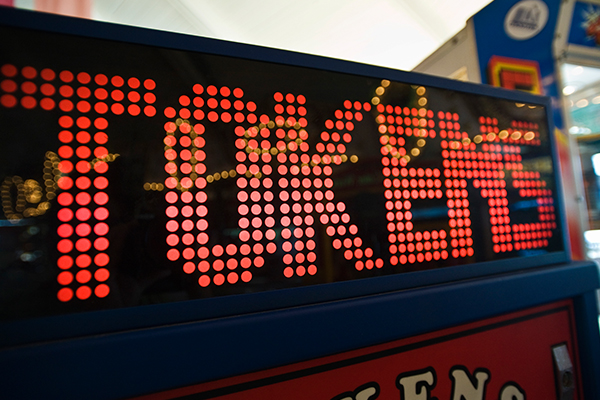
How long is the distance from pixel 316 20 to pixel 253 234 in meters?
2.44

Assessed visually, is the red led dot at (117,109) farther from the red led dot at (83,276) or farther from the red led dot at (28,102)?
the red led dot at (83,276)

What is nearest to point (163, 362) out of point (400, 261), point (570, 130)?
point (400, 261)

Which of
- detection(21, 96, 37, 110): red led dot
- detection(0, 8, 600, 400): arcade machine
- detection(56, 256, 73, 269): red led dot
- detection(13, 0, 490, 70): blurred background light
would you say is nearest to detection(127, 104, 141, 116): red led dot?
detection(0, 8, 600, 400): arcade machine

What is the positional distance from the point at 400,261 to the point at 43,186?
0.57 metres

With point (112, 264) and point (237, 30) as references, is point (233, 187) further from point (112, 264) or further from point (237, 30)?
point (237, 30)

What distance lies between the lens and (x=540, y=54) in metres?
1.31

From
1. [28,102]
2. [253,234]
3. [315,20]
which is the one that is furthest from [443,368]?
[315,20]

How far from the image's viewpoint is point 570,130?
1.33 meters

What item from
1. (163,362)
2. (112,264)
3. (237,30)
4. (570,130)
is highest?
(237,30)

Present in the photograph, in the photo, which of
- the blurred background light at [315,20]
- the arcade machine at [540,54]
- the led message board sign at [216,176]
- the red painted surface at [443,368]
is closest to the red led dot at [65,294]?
the led message board sign at [216,176]

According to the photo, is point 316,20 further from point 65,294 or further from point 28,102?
point 65,294

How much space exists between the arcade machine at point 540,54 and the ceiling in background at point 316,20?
116cm

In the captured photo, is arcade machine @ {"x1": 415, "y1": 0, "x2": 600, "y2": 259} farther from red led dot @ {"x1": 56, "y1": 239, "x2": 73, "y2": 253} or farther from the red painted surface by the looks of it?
red led dot @ {"x1": 56, "y1": 239, "x2": 73, "y2": 253}

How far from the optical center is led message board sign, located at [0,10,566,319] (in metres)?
0.39
